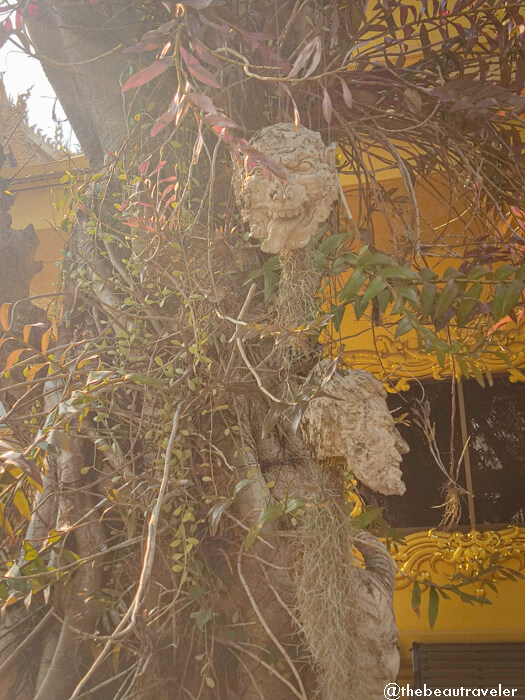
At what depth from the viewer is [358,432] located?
0.82 meters

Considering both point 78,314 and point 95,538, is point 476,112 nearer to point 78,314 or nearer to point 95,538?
point 78,314

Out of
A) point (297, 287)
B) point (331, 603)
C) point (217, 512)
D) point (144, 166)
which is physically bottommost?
point (331, 603)

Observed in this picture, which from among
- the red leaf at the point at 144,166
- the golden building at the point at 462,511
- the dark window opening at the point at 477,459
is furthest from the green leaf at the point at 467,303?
the dark window opening at the point at 477,459

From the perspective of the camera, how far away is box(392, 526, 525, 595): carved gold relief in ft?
8.48

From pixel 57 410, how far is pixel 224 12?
0.58 meters

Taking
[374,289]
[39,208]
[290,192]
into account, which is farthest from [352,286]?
[39,208]

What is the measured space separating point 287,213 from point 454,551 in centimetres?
214

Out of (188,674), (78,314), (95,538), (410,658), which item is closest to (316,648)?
(188,674)

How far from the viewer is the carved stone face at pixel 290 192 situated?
82 centimetres

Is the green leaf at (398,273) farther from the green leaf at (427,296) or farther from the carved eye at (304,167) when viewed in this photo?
the carved eye at (304,167)

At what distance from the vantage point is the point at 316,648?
0.86 metres

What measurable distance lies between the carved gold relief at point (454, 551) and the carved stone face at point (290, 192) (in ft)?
6.53

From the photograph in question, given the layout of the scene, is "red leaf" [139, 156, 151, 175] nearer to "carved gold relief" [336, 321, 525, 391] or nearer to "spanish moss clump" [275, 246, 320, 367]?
"spanish moss clump" [275, 246, 320, 367]

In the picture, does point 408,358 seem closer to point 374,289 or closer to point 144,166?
point 144,166
